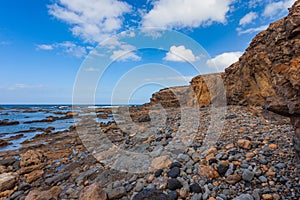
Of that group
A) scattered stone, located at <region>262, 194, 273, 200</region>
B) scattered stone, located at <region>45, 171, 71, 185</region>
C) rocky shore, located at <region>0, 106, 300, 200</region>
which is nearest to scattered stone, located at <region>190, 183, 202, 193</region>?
rocky shore, located at <region>0, 106, 300, 200</region>

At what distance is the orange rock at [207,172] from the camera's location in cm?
346

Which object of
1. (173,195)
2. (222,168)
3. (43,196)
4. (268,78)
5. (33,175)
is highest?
(268,78)

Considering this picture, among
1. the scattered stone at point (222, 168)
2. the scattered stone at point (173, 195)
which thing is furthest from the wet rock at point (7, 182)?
the scattered stone at point (222, 168)

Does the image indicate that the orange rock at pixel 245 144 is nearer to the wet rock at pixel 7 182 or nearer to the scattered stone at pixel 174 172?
the scattered stone at pixel 174 172

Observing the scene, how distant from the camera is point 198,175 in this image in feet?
12.0

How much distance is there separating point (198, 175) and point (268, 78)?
7484 millimetres

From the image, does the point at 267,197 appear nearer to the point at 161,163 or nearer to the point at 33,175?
the point at 161,163

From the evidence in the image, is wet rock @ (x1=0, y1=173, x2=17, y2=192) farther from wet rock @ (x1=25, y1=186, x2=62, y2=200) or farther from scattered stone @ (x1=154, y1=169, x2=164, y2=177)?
scattered stone @ (x1=154, y1=169, x2=164, y2=177)

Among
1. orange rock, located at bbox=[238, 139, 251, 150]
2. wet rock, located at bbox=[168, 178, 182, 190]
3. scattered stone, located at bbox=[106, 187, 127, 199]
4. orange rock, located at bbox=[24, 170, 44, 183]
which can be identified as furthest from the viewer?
orange rock, located at bbox=[24, 170, 44, 183]

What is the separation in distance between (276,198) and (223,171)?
969 millimetres

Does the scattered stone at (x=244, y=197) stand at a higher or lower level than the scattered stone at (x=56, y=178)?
higher

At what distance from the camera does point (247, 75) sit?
32.7 ft

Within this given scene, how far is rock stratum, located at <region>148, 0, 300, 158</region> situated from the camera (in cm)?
274

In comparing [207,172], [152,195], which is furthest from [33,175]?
[207,172]
